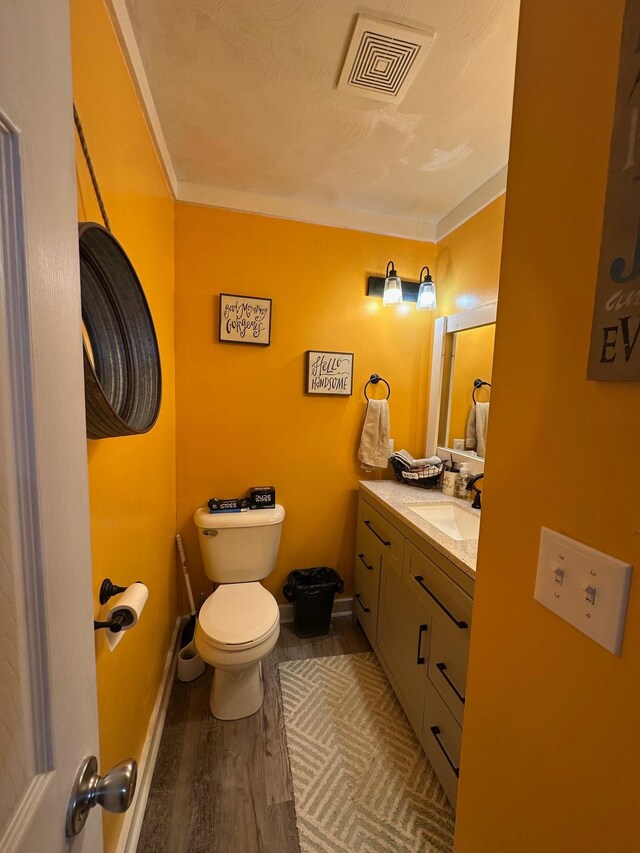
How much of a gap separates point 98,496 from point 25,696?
0.59m

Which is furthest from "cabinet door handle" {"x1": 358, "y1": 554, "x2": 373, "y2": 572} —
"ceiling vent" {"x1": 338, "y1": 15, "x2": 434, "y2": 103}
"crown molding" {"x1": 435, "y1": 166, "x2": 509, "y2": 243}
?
"ceiling vent" {"x1": 338, "y1": 15, "x2": 434, "y2": 103}

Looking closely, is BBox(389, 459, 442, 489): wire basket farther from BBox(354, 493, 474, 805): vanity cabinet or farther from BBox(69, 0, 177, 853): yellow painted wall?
BBox(69, 0, 177, 853): yellow painted wall

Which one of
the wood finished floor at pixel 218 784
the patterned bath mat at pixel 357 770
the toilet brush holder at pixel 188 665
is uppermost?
the toilet brush holder at pixel 188 665

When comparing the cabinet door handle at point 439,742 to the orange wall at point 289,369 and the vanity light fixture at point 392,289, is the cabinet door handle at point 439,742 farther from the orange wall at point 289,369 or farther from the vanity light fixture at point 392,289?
the vanity light fixture at point 392,289

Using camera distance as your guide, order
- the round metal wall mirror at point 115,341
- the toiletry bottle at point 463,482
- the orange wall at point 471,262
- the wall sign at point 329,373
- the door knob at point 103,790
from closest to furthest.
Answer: the door knob at point 103,790
the round metal wall mirror at point 115,341
the orange wall at point 471,262
the toiletry bottle at point 463,482
the wall sign at point 329,373

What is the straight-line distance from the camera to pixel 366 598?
77.9 inches

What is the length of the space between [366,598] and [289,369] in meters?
1.41

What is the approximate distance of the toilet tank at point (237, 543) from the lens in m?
1.84

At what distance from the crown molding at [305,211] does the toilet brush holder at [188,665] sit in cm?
236

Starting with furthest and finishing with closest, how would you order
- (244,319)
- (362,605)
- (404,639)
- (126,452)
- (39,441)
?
(362,605), (244,319), (404,639), (126,452), (39,441)

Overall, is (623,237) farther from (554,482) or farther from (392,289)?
(392,289)

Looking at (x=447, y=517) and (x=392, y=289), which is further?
(x=392, y=289)

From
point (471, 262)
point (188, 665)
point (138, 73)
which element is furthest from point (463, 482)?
point (138, 73)

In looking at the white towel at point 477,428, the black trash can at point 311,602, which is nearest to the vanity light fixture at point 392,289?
the white towel at point 477,428
